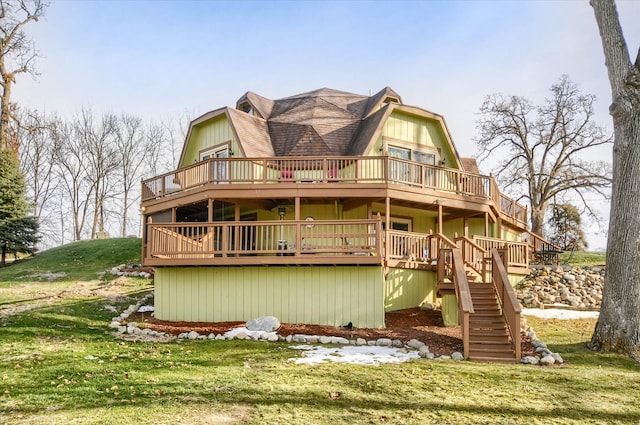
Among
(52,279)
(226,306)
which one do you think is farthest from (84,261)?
(226,306)

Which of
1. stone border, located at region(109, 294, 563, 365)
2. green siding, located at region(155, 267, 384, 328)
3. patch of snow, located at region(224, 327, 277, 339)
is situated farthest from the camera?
green siding, located at region(155, 267, 384, 328)

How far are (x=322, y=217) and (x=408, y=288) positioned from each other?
4.15 metres

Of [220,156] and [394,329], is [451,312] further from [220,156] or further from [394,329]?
[220,156]

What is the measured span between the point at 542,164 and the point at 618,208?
1823 cm

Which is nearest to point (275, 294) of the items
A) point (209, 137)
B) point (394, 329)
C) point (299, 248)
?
point (299, 248)

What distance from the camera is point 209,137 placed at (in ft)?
64.0

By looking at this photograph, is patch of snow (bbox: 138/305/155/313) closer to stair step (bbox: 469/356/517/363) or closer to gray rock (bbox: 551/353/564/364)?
stair step (bbox: 469/356/517/363)

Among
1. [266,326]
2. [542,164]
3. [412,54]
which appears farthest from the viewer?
[542,164]

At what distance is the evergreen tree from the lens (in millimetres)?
25344

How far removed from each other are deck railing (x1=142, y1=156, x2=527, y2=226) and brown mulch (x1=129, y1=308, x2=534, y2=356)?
4.30m

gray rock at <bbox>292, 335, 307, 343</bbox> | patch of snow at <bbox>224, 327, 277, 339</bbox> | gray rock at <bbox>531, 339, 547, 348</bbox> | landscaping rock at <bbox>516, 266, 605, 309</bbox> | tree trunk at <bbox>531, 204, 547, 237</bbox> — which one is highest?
tree trunk at <bbox>531, 204, 547, 237</bbox>

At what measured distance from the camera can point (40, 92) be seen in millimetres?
38562

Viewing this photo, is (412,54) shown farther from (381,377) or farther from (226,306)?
(381,377)

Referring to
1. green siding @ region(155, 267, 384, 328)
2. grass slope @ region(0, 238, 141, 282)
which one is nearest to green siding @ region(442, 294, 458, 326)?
green siding @ region(155, 267, 384, 328)
